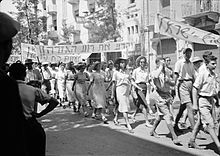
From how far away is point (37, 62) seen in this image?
16.8 metres

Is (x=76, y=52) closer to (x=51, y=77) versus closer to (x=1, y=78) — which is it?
(x=51, y=77)

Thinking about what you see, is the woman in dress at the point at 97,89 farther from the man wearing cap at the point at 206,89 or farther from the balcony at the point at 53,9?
the balcony at the point at 53,9

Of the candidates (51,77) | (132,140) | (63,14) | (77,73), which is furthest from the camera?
(63,14)

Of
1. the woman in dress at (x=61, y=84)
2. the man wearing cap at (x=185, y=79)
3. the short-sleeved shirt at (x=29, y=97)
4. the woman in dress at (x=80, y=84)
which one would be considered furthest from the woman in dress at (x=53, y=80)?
the short-sleeved shirt at (x=29, y=97)

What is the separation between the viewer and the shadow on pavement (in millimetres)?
6121

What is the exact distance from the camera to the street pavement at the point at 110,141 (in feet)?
20.0

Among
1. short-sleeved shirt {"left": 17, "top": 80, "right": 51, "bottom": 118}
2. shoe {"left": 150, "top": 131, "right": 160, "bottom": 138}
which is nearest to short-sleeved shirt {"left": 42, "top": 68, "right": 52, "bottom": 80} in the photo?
shoe {"left": 150, "top": 131, "right": 160, "bottom": 138}

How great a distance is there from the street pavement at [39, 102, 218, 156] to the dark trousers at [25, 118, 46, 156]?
2.57m

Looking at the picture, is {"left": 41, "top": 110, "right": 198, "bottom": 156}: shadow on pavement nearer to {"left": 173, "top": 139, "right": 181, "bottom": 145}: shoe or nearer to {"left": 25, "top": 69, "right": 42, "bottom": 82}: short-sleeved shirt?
{"left": 173, "top": 139, "right": 181, "bottom": 145}: shoe

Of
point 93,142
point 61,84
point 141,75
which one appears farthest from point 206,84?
point 61,84

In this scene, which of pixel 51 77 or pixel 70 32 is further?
pixel 70 32

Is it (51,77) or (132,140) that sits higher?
(51,77)

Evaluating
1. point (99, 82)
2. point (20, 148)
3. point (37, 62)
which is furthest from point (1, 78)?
point (37, 62)

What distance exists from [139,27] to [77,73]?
16.9 m
